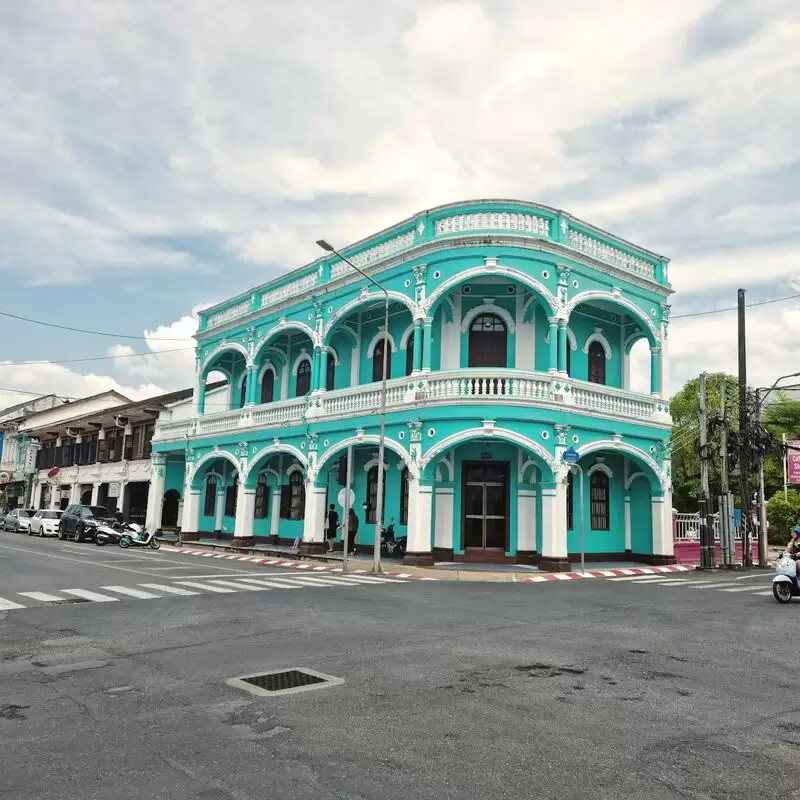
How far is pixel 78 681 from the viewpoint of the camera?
7008 mm

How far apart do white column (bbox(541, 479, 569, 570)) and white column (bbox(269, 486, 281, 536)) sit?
13.0 metres

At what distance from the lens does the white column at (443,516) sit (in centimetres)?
2333

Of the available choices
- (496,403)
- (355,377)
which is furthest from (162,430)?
(496,403)

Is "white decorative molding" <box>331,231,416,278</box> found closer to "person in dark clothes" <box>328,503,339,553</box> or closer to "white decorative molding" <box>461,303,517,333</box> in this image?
"white decorative molding" <box>461,303,517,333</box>

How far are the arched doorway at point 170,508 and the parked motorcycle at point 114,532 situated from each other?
5.24 meters

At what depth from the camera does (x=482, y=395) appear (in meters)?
21.4

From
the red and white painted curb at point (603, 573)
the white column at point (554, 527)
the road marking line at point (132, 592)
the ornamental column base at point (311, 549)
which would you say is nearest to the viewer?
the road marking line at point (132, 592)

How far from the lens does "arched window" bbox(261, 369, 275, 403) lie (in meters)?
32.6

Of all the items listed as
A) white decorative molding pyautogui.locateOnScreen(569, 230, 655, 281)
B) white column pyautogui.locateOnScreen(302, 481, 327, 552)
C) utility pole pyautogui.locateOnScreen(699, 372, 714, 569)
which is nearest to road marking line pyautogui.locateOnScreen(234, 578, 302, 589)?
white column pyautogui.locateOnScreen(302, 481, 327, 552)

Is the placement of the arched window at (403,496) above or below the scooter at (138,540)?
above

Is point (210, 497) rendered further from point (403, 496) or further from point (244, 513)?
point (403, 496)

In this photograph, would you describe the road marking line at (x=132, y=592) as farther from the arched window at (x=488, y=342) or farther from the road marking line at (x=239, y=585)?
the arched window at (x=488, y=342)

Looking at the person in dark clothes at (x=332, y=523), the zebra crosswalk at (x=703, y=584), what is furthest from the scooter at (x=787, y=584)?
the person in dark clothes at (x=332, y=523)

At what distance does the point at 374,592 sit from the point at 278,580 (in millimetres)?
3148
